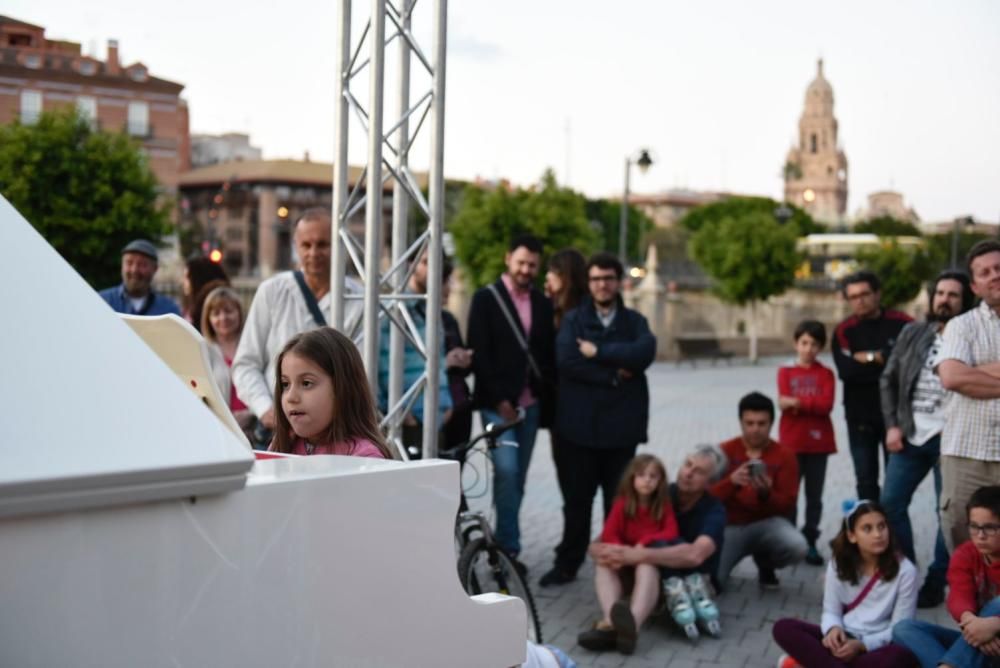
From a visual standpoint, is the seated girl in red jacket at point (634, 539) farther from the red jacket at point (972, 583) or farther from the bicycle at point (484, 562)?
the red jacket at point (972, 583)

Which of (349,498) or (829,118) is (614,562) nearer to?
(349,498)

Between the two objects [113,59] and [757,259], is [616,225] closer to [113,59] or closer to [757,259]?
[113,59]

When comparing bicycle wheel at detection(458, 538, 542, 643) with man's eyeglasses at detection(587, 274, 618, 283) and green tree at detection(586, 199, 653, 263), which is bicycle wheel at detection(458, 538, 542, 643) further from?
green tree at detection(586, 199, 653, 263)

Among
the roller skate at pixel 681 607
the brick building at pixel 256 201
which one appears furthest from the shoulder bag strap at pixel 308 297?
the brick building at pixel 256 201

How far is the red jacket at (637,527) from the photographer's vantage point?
6.19m

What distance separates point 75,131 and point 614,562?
3848 cm

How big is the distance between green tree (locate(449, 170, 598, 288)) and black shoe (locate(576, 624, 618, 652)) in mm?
45093

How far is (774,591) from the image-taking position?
23.2 feet

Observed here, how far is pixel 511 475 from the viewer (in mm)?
6875

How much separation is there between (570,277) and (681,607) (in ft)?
7.92

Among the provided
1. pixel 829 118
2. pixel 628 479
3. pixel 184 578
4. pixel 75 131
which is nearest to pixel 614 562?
pixel 628 479

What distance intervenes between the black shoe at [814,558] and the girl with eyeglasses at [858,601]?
2.36 metres

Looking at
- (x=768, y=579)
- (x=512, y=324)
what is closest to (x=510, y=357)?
(x=512, y=324)

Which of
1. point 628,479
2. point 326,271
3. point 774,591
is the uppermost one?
point 326,271
